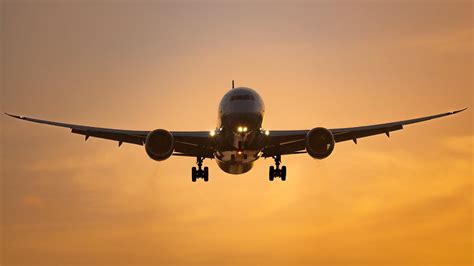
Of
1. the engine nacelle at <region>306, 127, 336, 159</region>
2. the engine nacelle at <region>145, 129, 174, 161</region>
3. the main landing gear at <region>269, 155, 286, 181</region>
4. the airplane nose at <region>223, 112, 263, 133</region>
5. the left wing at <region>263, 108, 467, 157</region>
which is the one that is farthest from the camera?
the main landing gear at <region>269, 155, 286, 181</region>

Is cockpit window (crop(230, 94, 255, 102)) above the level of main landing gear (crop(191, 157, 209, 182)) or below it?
above

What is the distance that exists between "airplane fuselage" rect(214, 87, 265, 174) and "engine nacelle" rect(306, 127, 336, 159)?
3.01 meters

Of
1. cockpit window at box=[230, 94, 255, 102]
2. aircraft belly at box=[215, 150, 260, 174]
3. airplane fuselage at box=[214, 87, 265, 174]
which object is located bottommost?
aircraft belly at box=[215, 150, 260, 174]

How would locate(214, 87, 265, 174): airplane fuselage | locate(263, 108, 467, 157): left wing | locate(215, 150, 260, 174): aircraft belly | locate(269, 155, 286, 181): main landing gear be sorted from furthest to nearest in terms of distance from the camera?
1. locate(269, 155, 286, 181): main landing gear
2. locate(263, 108, 467, 157): left wing
3. locate(215, 150, 260, 174): aircraft belly
4. locate(214, 87, 265, 174): airplane fuselage

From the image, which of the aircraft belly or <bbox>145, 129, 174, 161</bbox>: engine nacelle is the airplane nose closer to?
the aircraft belly

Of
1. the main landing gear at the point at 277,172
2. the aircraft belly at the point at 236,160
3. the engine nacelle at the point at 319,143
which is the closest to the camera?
the engine nacelle at the point at 319,143

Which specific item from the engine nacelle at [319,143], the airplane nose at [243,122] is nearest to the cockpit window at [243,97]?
the airplane nose at [243,122]

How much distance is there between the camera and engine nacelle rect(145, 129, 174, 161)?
51.0m

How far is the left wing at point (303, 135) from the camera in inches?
2106

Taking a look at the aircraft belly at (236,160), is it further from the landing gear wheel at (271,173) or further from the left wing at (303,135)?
the landing gear wheel at (271,173)

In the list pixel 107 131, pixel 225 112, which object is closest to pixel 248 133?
pixel 225 112

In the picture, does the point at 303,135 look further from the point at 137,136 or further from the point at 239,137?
the point at 137,136

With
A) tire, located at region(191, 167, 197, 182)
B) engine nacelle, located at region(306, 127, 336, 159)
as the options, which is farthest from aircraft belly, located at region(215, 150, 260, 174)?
tire, located at region(191, 167, 197, 182)

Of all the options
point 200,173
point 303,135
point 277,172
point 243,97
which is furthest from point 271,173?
point 243,97
